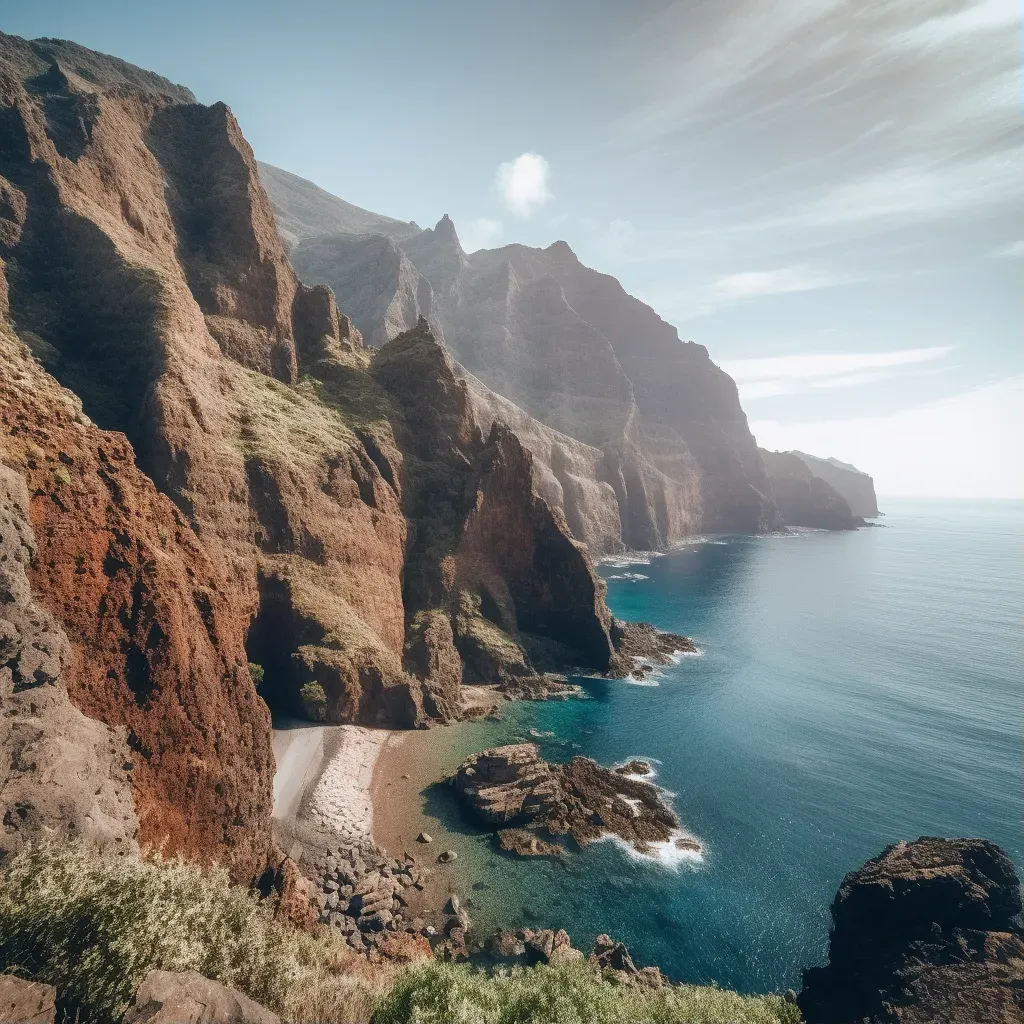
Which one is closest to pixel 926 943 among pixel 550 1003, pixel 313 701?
pixel 550 1003

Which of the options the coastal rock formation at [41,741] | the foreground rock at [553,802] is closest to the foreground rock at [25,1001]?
the coastal rock formation at [41,741]

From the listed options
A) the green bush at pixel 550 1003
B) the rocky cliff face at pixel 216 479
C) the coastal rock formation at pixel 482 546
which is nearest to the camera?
the green bush at pixel 550 1003

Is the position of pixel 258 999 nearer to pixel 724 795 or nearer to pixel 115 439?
pixel 115 439

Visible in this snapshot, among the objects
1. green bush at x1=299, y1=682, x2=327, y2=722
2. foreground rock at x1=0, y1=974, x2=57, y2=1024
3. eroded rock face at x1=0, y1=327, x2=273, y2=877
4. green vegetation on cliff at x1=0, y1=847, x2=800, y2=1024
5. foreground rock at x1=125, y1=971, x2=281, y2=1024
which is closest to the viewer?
foreground rock at x1=0, y1=974, x2=57, y2=1024

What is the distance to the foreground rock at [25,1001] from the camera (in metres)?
12.9

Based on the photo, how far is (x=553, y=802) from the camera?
1917 inches

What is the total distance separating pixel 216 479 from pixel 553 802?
46.8 metres

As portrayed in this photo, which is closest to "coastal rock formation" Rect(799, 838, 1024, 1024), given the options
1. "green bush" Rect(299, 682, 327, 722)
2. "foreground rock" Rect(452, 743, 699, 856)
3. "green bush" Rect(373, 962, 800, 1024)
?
"green bush" Rect(373, 962, 800, 1024)

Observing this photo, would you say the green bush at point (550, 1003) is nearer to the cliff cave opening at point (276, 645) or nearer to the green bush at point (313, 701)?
the green bush at point (313, 701)

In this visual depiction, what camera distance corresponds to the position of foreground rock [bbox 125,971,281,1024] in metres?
14.1

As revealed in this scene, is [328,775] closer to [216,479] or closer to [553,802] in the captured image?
[553,802]

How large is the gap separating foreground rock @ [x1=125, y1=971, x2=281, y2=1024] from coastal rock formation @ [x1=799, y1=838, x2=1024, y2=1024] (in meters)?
31.4

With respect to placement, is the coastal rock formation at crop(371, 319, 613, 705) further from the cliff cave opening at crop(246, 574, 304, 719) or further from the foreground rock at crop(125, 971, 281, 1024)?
the foreground rock at crop(125, 971, 281, 1024)

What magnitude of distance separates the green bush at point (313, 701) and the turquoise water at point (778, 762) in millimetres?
16576
